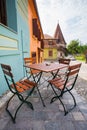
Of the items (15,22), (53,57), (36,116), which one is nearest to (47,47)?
(53,57)

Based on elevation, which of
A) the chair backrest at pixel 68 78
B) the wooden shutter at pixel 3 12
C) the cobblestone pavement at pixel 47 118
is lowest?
the cobblestone pavement at pixel 47 118

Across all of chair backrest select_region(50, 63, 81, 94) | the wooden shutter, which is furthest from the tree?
chair backrest select_region(50, 63, 81, 94)

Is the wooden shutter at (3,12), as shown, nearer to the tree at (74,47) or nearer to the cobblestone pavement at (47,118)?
the cobblestone pavement at (47,118)

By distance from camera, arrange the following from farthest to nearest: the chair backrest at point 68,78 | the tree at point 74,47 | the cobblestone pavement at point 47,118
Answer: the tree at point 74,47 → the chair backrest at point 68,78 → the cobblestone pavement at point 47,118

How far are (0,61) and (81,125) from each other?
6.94ft

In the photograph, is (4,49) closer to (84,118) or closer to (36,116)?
(36,116)

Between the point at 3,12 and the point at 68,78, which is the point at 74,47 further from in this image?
the point at 68,78

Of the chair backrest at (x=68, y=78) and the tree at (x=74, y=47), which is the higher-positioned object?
the tree at (x=74, y=47)

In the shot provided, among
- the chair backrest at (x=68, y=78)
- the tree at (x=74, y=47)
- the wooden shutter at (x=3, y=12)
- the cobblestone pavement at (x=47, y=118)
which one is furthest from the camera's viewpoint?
the tree at (x=74, y=47)

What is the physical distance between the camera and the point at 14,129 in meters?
1.46

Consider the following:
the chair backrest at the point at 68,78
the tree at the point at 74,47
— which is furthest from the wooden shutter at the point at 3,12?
the tree at the point at 74,47

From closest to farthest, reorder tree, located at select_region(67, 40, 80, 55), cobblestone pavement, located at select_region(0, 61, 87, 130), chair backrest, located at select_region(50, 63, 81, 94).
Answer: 1. cobblestone pavement, located at select_region(0, 61, 87, 130)
2. chair backrest, located at select_region(50, 63, 81, 94)
3. tree, located at select_region(67, 40, 80, 55)

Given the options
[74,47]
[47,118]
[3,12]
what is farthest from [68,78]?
[74,47]

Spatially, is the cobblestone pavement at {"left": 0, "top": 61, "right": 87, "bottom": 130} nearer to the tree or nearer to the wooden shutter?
the wooden shutter
